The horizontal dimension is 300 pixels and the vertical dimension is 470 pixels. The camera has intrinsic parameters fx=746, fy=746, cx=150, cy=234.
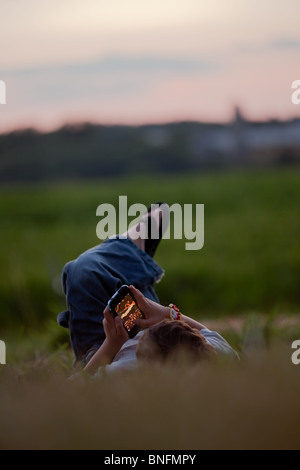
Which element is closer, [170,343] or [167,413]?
[167,413]

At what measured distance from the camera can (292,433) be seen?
1868 mm

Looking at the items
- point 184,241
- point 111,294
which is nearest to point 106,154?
point 184,241

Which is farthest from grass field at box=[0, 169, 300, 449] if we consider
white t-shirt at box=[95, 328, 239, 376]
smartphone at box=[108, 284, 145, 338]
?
smartphone at box=[108, 284, 145, 338]

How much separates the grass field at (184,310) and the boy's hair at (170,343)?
218mm

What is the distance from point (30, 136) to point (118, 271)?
24438 mm

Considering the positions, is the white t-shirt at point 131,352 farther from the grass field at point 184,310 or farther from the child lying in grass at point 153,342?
the grass field at point 184,310

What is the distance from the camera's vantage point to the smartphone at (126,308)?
292 centimetres

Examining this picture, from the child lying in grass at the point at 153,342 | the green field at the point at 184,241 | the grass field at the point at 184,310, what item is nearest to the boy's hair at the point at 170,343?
the child lying in grass at the point at 153,342

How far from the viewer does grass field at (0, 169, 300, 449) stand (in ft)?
6.32

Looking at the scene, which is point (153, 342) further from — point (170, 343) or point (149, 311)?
point (149, 311)

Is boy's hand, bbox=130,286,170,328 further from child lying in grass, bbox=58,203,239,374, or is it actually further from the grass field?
the grass field

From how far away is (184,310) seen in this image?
10.8 metres

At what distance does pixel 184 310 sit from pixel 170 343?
8143 mm

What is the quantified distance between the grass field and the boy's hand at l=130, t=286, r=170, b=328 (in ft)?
1.26
